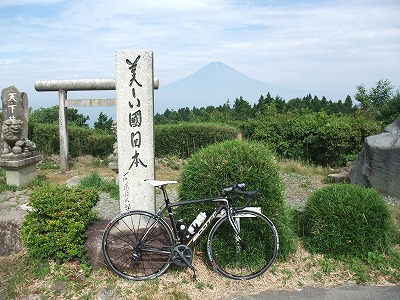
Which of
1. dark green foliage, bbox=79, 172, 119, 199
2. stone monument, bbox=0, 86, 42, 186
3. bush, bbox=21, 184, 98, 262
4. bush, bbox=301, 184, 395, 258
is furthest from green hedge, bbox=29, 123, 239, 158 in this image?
bush, bbox=21, 184, 98, 262

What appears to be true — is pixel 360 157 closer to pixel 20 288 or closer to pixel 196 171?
pixel 196 171

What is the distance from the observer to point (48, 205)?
414 centimetres

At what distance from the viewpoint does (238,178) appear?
13.5 ft

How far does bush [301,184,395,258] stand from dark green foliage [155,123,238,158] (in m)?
7.86

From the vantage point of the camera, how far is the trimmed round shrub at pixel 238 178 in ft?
13.5

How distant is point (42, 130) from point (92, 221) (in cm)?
876

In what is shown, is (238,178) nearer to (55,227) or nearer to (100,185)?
(55,227)

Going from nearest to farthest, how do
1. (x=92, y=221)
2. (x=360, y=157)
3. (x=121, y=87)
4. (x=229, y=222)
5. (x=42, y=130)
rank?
(x=229, y=222) → (x=121, y=87) → (x=92, y=221) → (x=360, y=157) → (x=42, y=130)

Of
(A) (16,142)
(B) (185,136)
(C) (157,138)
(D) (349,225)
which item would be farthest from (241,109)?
(D) (349,225)

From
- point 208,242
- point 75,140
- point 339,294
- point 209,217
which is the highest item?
point 209,217

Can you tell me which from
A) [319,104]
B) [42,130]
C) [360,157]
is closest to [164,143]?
[42,130]

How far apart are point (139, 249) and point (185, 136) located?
866cm

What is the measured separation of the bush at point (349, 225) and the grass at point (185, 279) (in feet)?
0.39

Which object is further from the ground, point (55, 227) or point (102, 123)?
point (102, 123)
